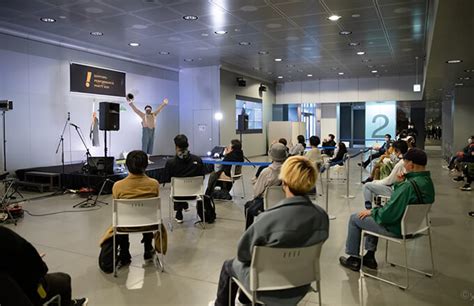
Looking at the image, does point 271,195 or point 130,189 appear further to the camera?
point 271,195

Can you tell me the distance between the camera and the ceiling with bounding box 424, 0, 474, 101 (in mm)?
4546

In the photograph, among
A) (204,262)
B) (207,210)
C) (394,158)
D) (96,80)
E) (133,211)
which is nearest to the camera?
(133,211)

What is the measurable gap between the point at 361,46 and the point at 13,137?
9339 millimetres

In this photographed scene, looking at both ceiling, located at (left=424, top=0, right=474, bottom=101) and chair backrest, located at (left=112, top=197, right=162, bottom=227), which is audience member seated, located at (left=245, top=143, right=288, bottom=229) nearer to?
chair backrest, located at (left=112, top=197, right=162, bottom=227)

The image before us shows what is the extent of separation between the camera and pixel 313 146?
863cm

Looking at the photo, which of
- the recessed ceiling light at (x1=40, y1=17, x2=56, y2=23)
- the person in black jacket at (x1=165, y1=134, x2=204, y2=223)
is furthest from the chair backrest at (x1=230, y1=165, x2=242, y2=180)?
the recessed ceiling light at (x1=40, y1=17, x2=56, y2=23)

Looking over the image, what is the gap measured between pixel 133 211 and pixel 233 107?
37.6 feet

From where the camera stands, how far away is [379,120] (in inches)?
743

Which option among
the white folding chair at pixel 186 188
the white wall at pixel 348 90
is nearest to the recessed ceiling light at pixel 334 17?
the white folding chair at pixel 186 188

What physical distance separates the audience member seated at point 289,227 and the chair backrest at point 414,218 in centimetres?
133

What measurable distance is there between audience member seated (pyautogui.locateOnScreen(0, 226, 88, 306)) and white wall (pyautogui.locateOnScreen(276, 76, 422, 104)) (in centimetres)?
1734

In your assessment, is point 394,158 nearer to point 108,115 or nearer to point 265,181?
point 265,181

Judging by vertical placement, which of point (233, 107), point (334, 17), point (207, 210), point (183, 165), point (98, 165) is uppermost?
point (334, 17)

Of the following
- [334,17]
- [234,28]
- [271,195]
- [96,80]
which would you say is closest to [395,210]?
[271,195]
